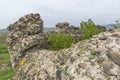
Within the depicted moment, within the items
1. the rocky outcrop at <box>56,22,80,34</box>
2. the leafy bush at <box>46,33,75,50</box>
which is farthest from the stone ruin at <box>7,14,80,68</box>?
the rocky outcrop at <box>56,22,80,34</box>

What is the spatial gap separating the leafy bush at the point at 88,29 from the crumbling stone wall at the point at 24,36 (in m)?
10.6

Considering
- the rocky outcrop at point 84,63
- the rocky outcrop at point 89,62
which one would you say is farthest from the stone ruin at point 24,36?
the rocky outcrop at point 89,62

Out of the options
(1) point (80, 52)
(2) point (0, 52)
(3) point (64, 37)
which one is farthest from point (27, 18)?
(2) point (0, 52)

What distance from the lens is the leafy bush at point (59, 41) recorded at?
65.2 metres

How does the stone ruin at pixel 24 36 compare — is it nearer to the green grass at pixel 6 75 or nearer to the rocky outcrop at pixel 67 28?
the rocky outcrop at pixel 67 28

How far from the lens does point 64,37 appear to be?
226 feet

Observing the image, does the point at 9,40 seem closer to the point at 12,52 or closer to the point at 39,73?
the point at 12,52

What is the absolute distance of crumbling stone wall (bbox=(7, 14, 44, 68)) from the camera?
68287 mm

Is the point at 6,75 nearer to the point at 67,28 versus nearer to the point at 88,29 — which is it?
the point at 67,28

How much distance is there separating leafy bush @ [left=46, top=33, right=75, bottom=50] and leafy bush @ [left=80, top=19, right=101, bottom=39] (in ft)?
16.7

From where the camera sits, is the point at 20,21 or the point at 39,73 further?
the point at 20,21

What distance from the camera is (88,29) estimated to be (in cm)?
7300

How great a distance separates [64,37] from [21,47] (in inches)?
391

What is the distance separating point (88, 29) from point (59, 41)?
9.42m
